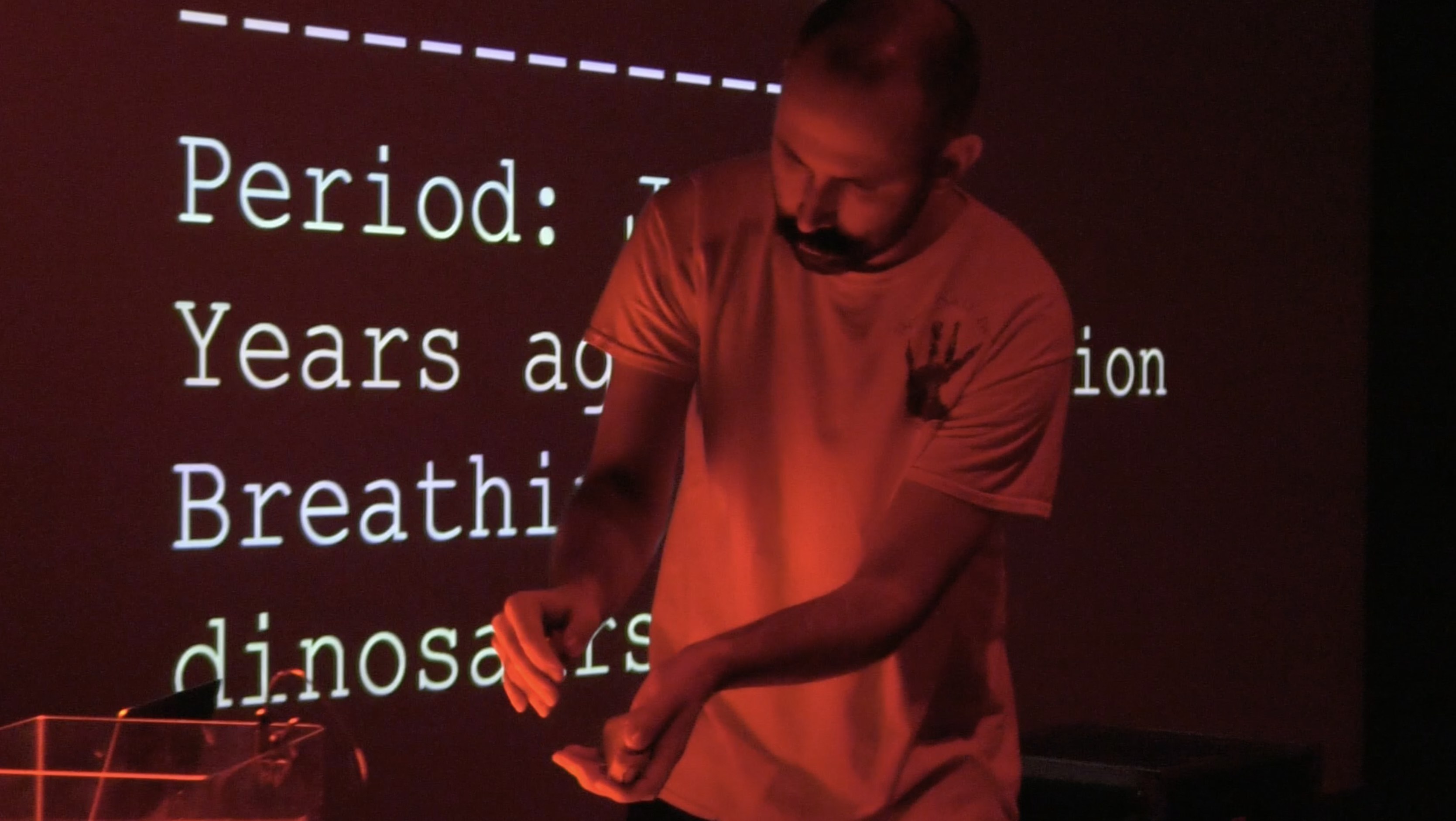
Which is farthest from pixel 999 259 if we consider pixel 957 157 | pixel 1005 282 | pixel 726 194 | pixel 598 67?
pixel 598 67

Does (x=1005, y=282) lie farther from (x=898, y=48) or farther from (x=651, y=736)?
Answer: (x=651, y=736)

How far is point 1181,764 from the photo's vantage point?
288cm

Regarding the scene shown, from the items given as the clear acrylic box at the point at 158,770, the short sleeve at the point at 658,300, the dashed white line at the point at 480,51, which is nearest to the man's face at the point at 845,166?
the short sleeve at the point at 658,300

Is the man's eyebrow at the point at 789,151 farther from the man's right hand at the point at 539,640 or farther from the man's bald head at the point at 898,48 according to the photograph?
the man's right hand at the point at 539,640

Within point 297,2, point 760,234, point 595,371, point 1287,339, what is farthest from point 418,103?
point 1287,339

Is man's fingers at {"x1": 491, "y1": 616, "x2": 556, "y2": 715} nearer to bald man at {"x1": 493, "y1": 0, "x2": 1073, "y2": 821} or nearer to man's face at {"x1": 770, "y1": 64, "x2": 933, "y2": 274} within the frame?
bald man at {"x1": 493, "y1": 0, "x2": 1073, "y2": 821}

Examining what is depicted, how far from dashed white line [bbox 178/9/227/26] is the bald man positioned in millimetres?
2083

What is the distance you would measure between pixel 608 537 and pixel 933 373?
300 millimetres

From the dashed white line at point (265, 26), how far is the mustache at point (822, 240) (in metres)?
2.26

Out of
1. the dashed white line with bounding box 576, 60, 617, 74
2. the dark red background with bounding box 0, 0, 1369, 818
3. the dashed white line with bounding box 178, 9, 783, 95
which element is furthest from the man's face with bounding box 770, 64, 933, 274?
the dashed white line with bounding box 576, 60, 617, 74

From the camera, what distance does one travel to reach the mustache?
127cm

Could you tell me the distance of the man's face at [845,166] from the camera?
3.82ft

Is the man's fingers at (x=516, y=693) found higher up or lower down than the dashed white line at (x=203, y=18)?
lower down

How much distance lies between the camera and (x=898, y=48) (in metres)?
1.15
